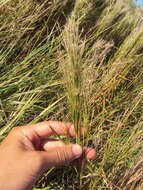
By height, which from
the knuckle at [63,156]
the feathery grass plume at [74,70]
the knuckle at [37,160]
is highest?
the feathery grass plume at [74,70]

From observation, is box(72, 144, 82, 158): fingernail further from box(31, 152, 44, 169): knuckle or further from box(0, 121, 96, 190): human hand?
box(31, 152, 44, 169): knuckle

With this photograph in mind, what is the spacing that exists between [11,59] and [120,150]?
0.94 metres

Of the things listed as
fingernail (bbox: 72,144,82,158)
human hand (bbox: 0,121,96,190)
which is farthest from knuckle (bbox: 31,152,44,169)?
fingernail (bbox: 72,144,82,158)

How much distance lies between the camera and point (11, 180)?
117cm

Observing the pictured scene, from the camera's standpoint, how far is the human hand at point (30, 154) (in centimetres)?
118

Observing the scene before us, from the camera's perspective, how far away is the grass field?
56.6 inches

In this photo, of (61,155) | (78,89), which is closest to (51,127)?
(61,155)

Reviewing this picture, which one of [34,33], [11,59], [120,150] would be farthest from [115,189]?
[34,33]

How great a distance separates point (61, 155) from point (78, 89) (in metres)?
0.31

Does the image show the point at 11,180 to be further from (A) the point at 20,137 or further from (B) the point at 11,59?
(B) the point at 11,59

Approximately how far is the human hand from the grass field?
0.09 meters

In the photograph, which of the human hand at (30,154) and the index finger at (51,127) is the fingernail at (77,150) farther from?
the index finger at (51,127)

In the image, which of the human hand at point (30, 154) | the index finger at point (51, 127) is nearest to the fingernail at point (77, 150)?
the human hand at point (30, 154)

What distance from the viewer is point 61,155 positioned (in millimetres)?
1295
